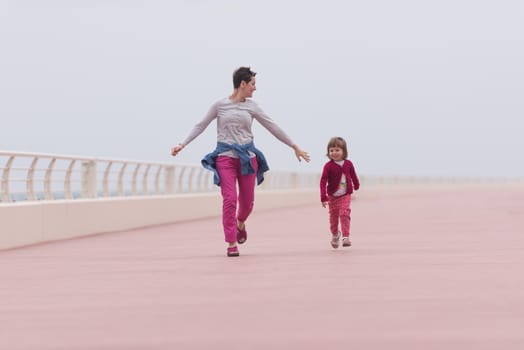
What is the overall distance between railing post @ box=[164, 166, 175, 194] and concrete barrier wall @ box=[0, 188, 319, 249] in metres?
0.42

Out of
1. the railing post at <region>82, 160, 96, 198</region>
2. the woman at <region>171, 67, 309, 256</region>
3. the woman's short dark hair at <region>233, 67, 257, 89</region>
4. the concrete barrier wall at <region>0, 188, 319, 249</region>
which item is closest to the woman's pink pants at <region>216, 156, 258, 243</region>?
the woman at <region>171, 67, 309, 256</region>

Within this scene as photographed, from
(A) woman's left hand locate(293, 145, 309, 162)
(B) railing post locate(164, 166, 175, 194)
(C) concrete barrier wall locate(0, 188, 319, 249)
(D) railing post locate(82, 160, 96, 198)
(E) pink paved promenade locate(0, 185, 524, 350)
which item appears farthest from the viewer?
(B) railing post locate(164, 166, 175, 194)

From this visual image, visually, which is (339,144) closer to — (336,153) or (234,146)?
(336,153)

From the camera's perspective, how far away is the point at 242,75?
1206cm

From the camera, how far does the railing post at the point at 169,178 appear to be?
84.8 ft

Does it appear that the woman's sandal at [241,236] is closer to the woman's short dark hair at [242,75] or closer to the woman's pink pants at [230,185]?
the woman's pink pants at [230,185]

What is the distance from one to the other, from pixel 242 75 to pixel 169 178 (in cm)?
1398

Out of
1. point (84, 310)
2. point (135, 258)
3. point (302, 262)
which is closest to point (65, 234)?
point (135, 258)

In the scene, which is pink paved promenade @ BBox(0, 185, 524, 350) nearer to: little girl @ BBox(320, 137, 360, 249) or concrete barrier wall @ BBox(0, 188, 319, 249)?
little girl @ BBox(320, 137, 360, 249)

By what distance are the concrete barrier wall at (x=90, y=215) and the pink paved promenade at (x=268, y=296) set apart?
0.68m

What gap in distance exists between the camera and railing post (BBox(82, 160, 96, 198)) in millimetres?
19531

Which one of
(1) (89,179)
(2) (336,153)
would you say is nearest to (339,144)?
(2) (336,153)

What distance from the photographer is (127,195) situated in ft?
73.1

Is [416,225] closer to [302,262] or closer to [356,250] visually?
[356,250]
